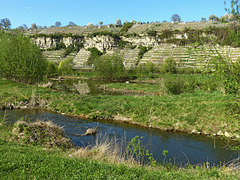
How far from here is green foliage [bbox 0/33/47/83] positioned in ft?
109

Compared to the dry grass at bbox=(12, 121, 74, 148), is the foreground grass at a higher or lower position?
higher

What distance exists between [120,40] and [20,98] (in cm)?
12995

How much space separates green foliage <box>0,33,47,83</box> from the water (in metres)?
14.1

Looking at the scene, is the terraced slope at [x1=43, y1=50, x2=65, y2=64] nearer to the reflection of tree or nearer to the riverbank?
the reflection of tree

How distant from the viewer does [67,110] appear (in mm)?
22984

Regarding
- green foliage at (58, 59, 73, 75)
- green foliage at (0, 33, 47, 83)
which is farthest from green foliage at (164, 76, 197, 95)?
Result: green foliage at (58, 59, 73, 75)

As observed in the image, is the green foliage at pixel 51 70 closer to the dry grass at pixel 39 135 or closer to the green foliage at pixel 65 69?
the green foliage at pixel 65 69

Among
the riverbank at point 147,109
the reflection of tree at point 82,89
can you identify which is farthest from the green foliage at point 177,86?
the reflection of tree at point 82,89

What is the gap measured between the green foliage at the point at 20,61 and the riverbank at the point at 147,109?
6.21m

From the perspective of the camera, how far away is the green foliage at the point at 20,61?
109 ft

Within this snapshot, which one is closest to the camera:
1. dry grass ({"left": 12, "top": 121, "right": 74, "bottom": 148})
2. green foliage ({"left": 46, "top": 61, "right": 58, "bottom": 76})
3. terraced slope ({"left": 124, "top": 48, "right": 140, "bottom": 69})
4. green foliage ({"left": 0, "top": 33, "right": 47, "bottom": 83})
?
dry grass ({"left": 12, "top": 121, "right": 74, "bottom": 148})

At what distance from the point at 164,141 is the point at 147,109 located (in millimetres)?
5305

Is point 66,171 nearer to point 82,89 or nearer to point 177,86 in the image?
point 177,86

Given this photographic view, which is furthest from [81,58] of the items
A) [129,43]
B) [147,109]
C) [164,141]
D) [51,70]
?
[164,141]
